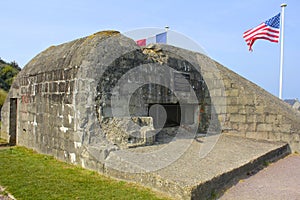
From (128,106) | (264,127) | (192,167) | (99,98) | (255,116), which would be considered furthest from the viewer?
(255,116)

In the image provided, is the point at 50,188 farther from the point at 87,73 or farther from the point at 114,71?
the point at 114,71

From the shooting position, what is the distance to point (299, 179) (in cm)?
455

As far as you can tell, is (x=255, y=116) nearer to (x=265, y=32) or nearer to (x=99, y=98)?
(x=265, y=32)

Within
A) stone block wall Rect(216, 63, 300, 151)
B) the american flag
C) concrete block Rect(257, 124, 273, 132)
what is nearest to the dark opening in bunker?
stone block wall Rect(216, 63, 300, 151)

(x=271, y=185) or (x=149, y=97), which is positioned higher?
(x=149, y=97)

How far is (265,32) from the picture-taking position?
31.2ft

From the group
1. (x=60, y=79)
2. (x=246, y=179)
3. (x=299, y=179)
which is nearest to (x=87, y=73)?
(x=60, y=79)

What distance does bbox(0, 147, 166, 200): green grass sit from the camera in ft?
11.0

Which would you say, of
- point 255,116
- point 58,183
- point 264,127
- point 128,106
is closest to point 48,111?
point 128,106

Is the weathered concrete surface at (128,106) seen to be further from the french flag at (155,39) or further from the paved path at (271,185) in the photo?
the french flag at (155,39)

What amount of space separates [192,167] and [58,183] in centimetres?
212

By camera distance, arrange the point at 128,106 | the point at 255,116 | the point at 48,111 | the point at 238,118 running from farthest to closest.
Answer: the point at 238,118 → the point at 255,116 → the point at 48,111 → the point at 128,106

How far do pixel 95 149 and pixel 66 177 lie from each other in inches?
26.2

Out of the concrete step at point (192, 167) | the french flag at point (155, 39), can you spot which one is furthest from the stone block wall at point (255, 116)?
the french flag at point (155, 39)
